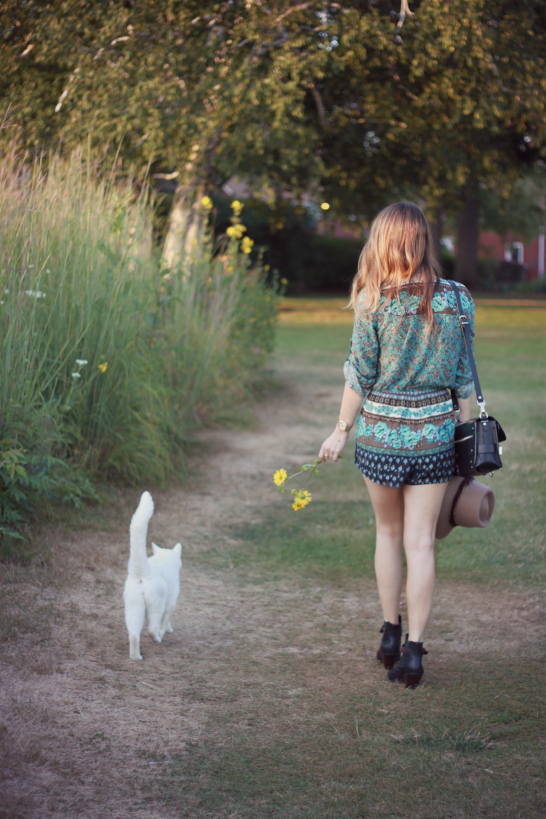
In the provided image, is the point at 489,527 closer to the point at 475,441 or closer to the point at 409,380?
the point at 475,441

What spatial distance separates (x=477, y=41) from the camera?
10.7 metres

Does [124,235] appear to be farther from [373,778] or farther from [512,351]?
[512,351]

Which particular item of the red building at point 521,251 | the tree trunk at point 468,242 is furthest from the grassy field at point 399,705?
the red building at point 521,251

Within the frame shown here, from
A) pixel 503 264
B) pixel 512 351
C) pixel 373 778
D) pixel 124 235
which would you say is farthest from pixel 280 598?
pixel 503 264

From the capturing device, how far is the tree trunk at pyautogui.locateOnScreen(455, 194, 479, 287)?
1174 inches

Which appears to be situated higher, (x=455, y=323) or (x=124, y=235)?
(x=124, y=235)

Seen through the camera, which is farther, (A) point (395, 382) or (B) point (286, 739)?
(A) point (395, 382)

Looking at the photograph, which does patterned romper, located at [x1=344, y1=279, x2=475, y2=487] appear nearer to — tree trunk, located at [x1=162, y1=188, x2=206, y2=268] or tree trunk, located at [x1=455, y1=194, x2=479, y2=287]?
tree trunk, located at [x1=162, y1=188, x2=206, y2=268]

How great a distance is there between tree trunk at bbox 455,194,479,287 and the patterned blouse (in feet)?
91.8

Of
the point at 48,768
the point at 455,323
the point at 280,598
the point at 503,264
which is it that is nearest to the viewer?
the point at 48,768

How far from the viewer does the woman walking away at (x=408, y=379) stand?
2.80 m

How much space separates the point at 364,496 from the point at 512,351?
9.24m

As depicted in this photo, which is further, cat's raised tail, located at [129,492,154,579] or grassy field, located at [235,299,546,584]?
A: grassy field, located at [235,299,546,584]

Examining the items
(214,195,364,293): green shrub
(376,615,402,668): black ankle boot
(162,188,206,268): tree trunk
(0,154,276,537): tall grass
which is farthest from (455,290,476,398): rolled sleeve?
(214,195,364,293): green shrub
